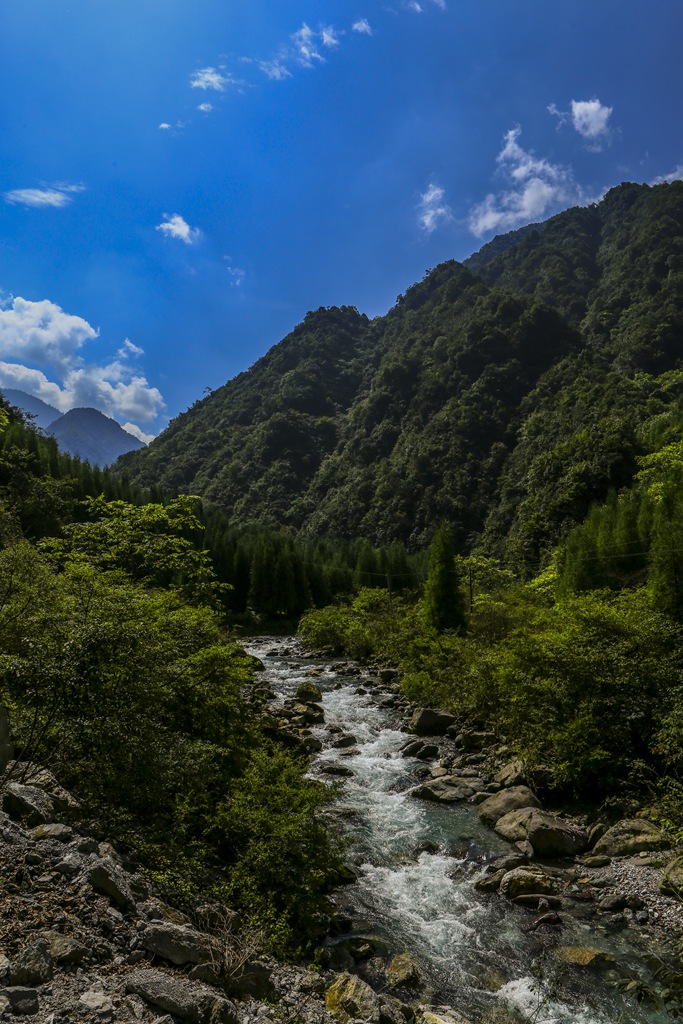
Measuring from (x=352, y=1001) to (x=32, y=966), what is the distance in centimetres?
455

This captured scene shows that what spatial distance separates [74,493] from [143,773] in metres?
72.5

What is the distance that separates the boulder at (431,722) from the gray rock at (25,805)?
16955 mm

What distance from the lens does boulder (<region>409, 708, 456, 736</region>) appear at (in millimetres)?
22078

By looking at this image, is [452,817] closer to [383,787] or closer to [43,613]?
[383,787]

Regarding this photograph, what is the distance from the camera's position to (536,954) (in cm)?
934

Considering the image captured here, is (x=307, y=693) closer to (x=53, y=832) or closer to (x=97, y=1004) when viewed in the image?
(x=53, y=832)

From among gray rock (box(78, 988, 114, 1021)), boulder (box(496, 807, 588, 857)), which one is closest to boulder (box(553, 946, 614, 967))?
boulder (box(496, 807, 588, 857))

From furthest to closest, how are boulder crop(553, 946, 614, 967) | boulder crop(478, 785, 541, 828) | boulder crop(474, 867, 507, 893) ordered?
boulder crop(478, 785, 541, 828) < boulder crop(474, 867, 507, 893) < boulder crop(553, 946, 614, 967)

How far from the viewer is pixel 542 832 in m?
12.8

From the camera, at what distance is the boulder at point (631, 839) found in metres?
11.9

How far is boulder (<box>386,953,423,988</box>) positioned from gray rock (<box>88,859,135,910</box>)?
4.54 metres

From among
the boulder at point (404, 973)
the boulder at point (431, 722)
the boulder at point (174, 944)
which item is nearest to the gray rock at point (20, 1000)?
the boulder at point (174, 944)

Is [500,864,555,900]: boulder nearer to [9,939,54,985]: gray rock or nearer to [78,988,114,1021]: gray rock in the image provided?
[78,988,114,1021]: gray rock

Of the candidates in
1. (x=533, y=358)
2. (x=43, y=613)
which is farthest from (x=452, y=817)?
(x=533, y=358)
